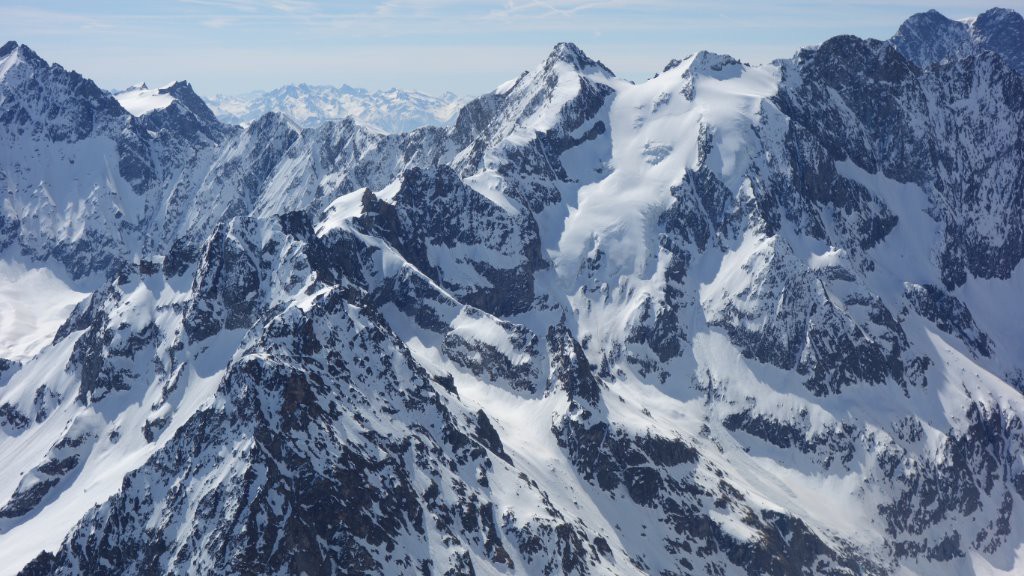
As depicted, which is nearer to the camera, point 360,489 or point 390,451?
point 360,489

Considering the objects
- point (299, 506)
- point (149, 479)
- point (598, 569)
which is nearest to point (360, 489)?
point (299, 506)

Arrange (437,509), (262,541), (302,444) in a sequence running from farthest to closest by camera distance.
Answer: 1. (437,509)
2. (302,444)
3. (262,541)

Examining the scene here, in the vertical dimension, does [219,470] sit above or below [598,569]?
above

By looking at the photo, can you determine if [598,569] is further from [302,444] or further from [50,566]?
[50,566]

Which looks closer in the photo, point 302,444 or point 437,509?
point 302,444

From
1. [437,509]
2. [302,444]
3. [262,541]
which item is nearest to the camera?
[262,541]

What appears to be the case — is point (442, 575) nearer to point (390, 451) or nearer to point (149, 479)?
point (390, 451)

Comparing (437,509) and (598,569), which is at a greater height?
(437,509)

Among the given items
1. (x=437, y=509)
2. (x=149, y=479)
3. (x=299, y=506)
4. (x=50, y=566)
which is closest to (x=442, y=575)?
(x=437, y=509)

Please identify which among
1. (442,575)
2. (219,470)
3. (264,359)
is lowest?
(442,575)
